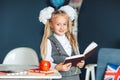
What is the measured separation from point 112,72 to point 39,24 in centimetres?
141

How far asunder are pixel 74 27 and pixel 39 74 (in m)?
1.70

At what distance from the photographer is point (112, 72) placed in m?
2.62

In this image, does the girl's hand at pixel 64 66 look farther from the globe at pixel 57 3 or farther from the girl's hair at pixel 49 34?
the globe at pixel 57 3

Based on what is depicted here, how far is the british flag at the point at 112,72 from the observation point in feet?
8.45

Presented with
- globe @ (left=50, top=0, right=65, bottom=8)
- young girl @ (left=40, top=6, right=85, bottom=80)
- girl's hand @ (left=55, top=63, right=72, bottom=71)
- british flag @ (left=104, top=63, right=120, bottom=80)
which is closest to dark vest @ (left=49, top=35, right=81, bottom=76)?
young girl @ (left=40, top=6, right=85, bottom=80)

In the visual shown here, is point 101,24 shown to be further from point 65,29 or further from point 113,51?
point 65,29

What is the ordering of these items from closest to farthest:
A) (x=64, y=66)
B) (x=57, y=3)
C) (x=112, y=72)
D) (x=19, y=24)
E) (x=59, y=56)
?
(x=64, y=66)
(x=59, y=56)
(x=112, y=72)
(x=57, y=3)
(x=19, y=24)

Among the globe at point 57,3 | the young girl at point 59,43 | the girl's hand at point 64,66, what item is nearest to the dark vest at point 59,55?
the young girl at point 59,43

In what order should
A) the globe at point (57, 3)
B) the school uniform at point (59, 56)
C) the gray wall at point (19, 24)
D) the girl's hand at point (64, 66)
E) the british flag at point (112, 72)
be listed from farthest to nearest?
the gray wall at point (19, 24), the globe at point (57, 3), the british flag at point (112, 72), the school uniform at point (59, 56), the girl's hand at point (64, 66)

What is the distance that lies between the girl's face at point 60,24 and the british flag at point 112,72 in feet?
1.77

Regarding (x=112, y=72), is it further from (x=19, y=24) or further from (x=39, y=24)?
(x=19, y=24)

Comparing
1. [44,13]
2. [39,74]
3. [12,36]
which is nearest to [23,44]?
[12,36]

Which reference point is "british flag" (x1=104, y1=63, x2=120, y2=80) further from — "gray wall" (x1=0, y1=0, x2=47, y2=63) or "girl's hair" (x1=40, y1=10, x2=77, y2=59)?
"gray wall" (x1=0, y1=0, x2=47, y2=63)

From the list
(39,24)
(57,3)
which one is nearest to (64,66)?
(57,3)
